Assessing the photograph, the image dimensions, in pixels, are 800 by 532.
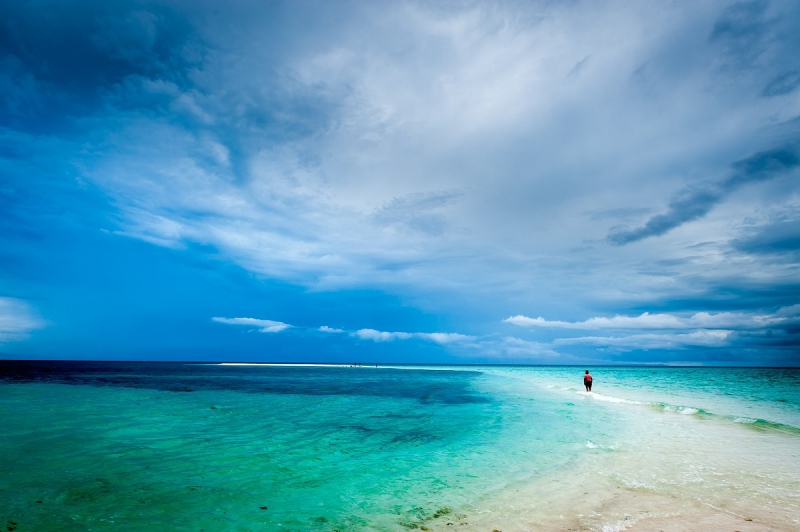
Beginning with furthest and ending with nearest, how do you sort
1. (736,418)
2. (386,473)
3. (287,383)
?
(287,383), (736,418), (386,473)

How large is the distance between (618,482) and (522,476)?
94.4 inches

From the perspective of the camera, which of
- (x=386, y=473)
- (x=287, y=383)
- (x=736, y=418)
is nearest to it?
(x=386, y=473)

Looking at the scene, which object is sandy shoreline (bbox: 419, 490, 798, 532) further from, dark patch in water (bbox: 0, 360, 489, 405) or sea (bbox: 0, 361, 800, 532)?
dark patch in water (bbox: 0, 360, 489, 405)

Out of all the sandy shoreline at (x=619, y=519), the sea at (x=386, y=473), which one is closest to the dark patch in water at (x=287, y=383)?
the sea at (x=386, y=473)

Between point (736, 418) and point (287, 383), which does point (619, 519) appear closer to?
point (736, 418)

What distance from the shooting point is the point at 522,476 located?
34.9 feet

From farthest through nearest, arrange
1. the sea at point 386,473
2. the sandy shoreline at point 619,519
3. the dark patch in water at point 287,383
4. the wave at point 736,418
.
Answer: the dark patch in water at point 287,383 → the wave at point 736,418 → the sea at point 386,473 → the sandy shoreline at point 619,519

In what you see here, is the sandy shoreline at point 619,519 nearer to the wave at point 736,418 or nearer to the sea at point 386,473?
the sea at point 386,473

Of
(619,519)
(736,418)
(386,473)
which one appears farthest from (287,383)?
(619,519)

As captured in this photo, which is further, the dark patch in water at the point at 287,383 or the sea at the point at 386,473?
the dark patch in water at the point at 287,383

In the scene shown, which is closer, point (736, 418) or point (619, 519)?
point (619, 519)

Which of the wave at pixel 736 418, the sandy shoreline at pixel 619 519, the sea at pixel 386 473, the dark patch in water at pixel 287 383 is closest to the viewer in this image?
the sandy shoreline at pixel 619 519

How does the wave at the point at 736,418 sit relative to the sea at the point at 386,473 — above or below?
below

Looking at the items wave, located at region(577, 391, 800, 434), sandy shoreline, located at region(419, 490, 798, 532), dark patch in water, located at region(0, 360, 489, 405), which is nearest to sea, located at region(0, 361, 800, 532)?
sandy shoreline, located at region(419, 490, 798, 532)
